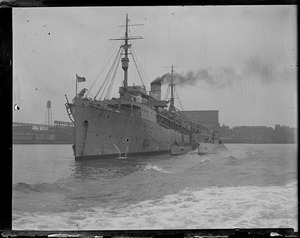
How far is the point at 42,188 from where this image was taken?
5473mm

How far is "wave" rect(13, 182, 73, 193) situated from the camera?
17.3ft

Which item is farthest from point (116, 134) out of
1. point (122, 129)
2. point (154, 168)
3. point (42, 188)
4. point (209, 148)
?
point (42, 188)

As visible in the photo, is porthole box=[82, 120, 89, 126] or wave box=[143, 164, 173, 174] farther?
porthole box=[82, 120, 89, 126]

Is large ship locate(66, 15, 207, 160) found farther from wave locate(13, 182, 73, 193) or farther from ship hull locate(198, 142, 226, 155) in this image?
wave locate(13, 182, 73, 193)

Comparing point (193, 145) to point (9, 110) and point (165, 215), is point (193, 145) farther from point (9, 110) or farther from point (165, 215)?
point (9, 110)

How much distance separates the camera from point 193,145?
293 inches

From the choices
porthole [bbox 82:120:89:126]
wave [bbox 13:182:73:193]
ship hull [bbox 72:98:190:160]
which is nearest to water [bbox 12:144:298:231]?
wave [bbox 13:182:73:193]

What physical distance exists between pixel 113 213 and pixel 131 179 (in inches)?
104

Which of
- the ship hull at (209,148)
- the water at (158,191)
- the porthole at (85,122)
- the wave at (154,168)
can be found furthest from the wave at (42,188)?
the porthole at (85,122)

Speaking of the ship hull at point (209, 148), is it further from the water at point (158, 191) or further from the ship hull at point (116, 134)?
the ship hull at point (116, 134)

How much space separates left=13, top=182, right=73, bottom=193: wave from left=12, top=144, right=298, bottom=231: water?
2 centimetres

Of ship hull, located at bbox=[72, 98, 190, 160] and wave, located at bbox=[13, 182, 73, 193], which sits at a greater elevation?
ship hull, located at bbox=[72, 98, 190, 160]

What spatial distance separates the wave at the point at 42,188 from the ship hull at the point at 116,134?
2.20 m

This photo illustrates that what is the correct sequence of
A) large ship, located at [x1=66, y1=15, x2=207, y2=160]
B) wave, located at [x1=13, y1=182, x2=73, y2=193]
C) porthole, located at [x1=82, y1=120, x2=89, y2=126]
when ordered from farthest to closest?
porthole, located at [x1=82, y1=120, x2=89, y2=126]
large ship, located at [x1=66, y1=15, x2=207, y2=160]
wave, located at [x1=13, y1=182, x2=73, y2=193]
